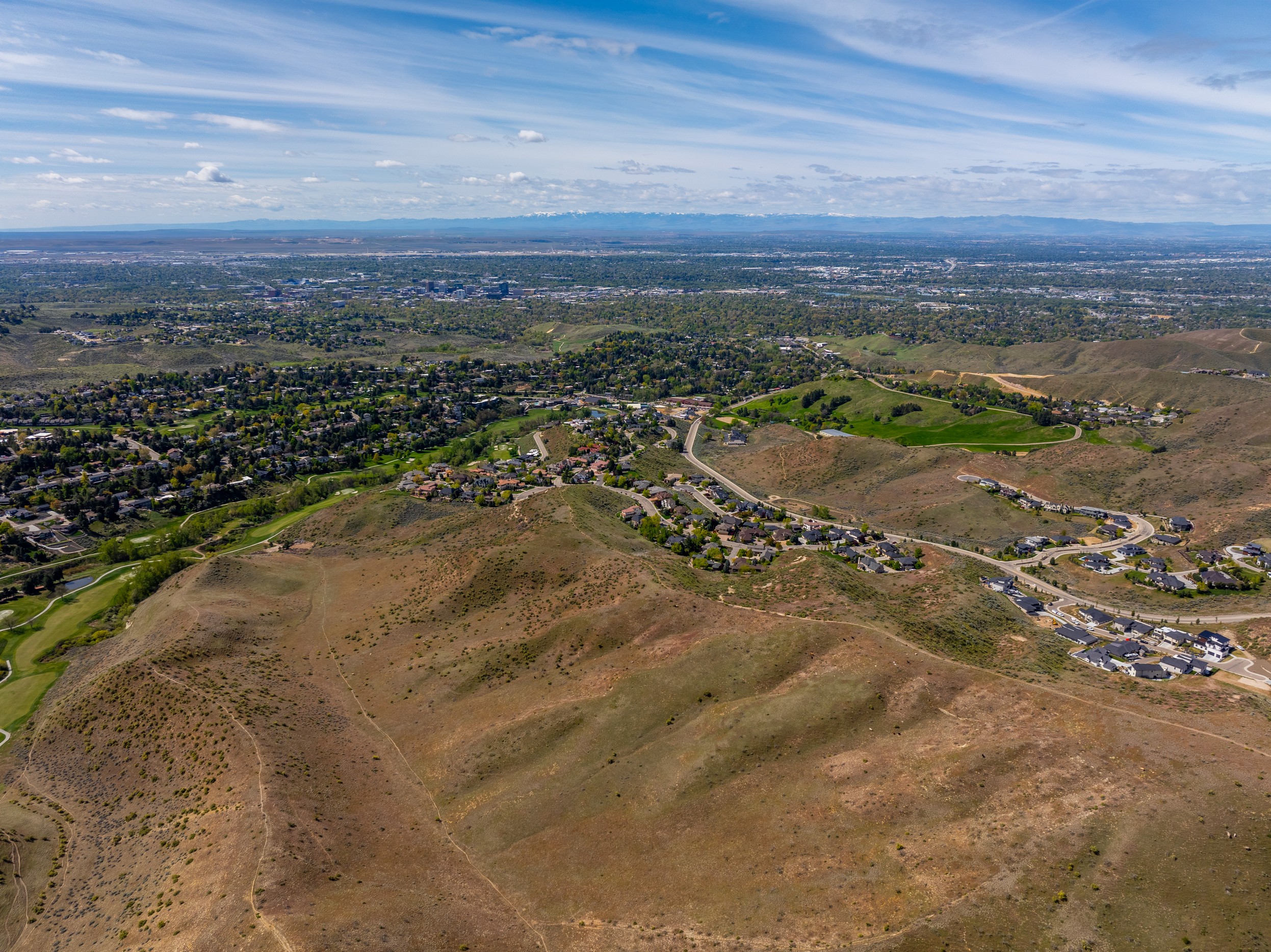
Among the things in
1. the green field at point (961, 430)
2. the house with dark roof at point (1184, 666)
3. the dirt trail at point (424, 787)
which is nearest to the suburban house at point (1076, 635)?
the house with dark roof at point (1184, 666)

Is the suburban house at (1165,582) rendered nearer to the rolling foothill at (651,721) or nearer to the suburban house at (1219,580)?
the rolling foothill at (651,721)

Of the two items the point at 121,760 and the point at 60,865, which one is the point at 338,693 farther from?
the point at 60,865

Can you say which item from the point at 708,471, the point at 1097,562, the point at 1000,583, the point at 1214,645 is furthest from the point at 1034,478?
the point at 708,471

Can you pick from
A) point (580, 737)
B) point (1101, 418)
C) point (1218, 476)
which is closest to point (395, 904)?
point (580, 737)

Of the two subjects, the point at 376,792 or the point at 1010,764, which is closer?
the point at 1010,764

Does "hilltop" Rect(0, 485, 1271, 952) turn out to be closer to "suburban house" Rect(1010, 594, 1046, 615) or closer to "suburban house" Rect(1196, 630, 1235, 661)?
"suburban house" Rect(1010, 594, 1046, 615)

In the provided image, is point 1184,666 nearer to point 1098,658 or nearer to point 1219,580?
point 1098,658
